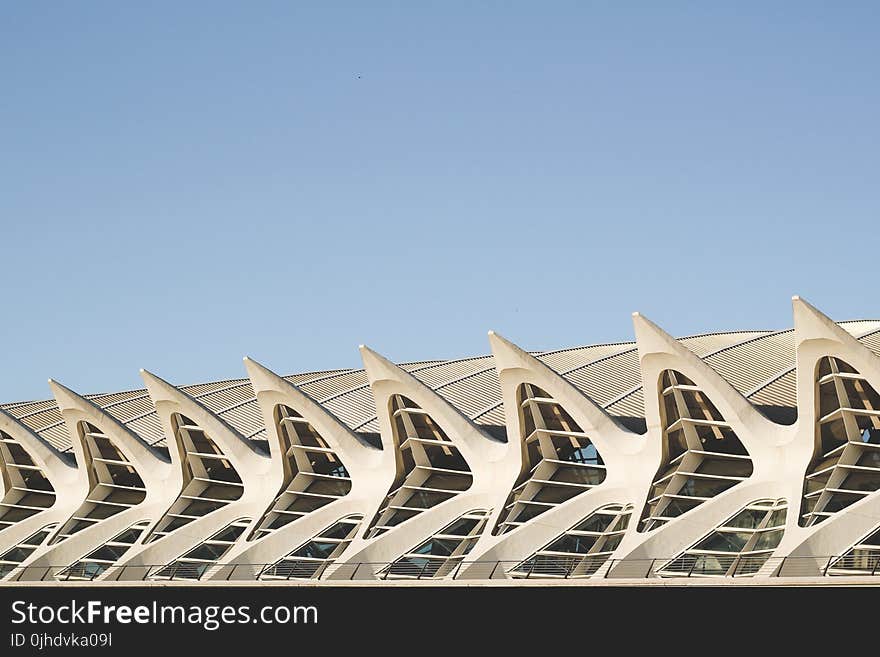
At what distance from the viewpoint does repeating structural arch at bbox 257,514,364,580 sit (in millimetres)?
43344

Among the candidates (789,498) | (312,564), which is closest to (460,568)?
(312,564)

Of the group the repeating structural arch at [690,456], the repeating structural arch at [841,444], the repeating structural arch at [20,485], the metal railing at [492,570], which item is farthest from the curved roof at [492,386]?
the metal railing at [492,570]

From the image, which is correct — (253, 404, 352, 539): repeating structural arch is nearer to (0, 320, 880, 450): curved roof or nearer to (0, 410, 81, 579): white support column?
(0, 320, 880, 450): curved roof

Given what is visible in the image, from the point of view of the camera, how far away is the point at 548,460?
1663 inches

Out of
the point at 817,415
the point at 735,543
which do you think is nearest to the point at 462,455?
the point at 735,543

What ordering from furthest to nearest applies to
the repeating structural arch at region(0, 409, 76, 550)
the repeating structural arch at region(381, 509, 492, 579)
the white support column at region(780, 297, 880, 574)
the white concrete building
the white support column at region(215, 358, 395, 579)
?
the repeating structural arch at region(0, 409, 76, 550) → the white support column at region(215, 358, 395, 579) → the repeating structural arch at region(381, 509, 492, 579) → the white concrete building → the white support column at region(780, 297, 880, 574)

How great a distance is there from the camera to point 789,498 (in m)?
35.8

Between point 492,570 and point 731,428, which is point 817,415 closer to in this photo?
point 731,428

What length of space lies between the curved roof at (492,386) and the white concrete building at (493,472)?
149 millimetres

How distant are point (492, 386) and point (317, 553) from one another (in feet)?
32.9

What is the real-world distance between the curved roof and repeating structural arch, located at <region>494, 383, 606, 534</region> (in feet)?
6.36

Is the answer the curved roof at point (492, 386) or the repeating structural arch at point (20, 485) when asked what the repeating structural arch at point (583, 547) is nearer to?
the curved roof at point (492, 386)

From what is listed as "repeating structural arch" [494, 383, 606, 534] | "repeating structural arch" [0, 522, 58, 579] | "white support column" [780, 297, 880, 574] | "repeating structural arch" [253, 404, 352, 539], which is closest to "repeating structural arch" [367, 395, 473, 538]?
"repeating structural arch" [253, 404, 352, 539]
